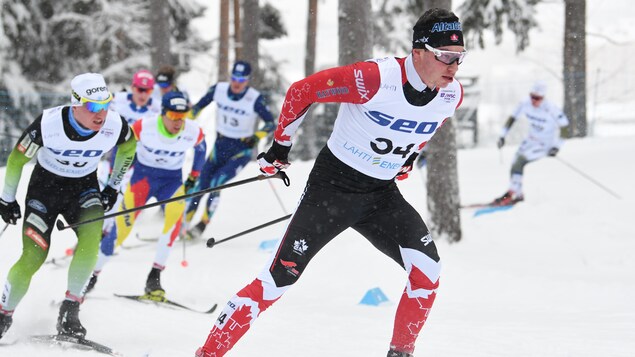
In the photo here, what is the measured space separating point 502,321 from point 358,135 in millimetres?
2785

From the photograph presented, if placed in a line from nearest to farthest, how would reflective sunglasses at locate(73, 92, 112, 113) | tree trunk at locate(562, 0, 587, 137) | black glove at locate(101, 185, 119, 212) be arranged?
1. reflective sunglasses at locate(73, 92, 112, 113)
2. black glove at locate(101, 185, 119, 212)
3. tree trunk at locate(562, 0, 587, 137)

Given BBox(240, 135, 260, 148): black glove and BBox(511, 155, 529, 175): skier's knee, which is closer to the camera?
BBox(240, 135, 260, 148): black glove

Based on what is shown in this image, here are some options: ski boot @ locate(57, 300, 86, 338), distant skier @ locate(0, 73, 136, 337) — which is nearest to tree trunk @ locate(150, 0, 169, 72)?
distant skier @ locate(0, 73, 136, 337)

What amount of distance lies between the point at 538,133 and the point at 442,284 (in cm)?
477

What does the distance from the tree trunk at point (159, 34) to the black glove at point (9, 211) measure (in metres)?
10.9

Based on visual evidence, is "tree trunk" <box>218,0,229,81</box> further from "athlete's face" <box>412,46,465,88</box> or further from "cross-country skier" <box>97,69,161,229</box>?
"athlete's face" <box>412,46,465,88</box>

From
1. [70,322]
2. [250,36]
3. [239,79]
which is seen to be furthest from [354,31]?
[250,36]

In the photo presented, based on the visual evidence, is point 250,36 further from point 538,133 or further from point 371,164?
point 371,164

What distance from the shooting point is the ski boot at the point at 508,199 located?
11.3 meters

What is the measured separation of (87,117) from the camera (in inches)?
199

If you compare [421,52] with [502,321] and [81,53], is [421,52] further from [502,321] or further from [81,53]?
[81,53]

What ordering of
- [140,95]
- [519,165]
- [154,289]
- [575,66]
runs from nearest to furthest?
[154,289]
[140,95]
[519,165]
[575,66]

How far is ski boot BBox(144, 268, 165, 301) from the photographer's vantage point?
6641 mm

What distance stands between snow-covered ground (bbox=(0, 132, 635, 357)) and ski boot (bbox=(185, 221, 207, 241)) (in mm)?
239
